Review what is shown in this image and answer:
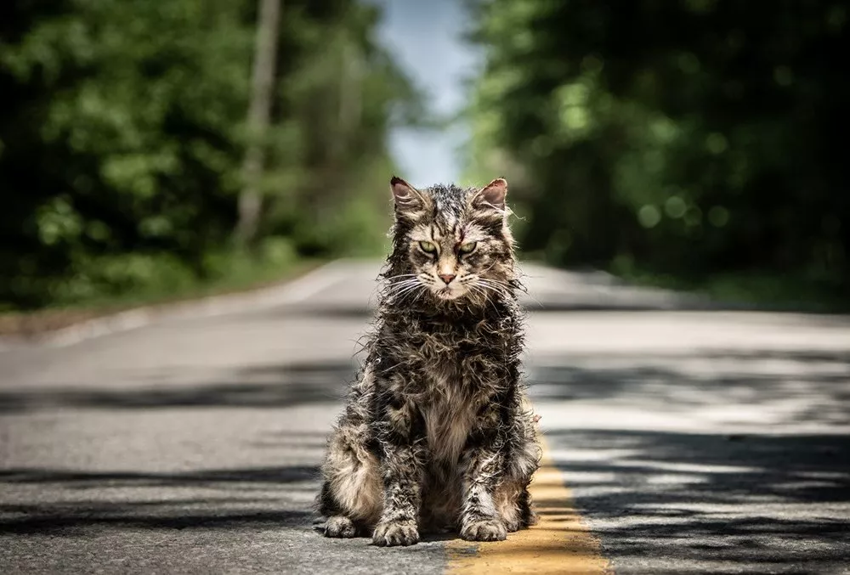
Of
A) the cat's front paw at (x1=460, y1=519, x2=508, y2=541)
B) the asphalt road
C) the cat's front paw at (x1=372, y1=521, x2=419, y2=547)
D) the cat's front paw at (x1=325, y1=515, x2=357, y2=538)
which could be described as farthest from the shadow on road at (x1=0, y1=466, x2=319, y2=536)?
the cat's front paw at (x1=460, y1=519, x2=508, y2=541)

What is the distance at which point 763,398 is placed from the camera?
1262cm

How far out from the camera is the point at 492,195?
19.2ft

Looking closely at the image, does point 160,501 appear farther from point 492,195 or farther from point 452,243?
point 492,195

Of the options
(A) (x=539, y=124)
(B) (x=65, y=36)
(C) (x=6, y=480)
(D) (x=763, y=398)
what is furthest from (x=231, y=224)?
(C) (x=6, y=480)

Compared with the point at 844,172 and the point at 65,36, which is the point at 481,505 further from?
the point at 844,172

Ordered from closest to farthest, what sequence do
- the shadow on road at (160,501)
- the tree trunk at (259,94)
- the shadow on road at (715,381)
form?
the shadow on road at (160,501) → the shadow on road at (715,381) → the tree trunk at (259,94)

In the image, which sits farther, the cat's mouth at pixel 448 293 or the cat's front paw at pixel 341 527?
the cat's front paw at pixel 341 527

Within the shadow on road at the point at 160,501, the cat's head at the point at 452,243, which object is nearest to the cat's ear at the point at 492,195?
the cat's head at the point at 452,243

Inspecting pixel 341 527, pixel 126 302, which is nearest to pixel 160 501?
pixel 341 527

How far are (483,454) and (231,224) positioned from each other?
4217 cm

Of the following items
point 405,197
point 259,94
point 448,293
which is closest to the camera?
point 448,293

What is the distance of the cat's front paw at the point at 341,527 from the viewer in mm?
6168

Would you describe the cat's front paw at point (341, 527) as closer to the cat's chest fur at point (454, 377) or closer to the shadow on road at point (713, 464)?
the cat's chest fur at point (454, 377)

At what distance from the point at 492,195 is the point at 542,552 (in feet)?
4.57
